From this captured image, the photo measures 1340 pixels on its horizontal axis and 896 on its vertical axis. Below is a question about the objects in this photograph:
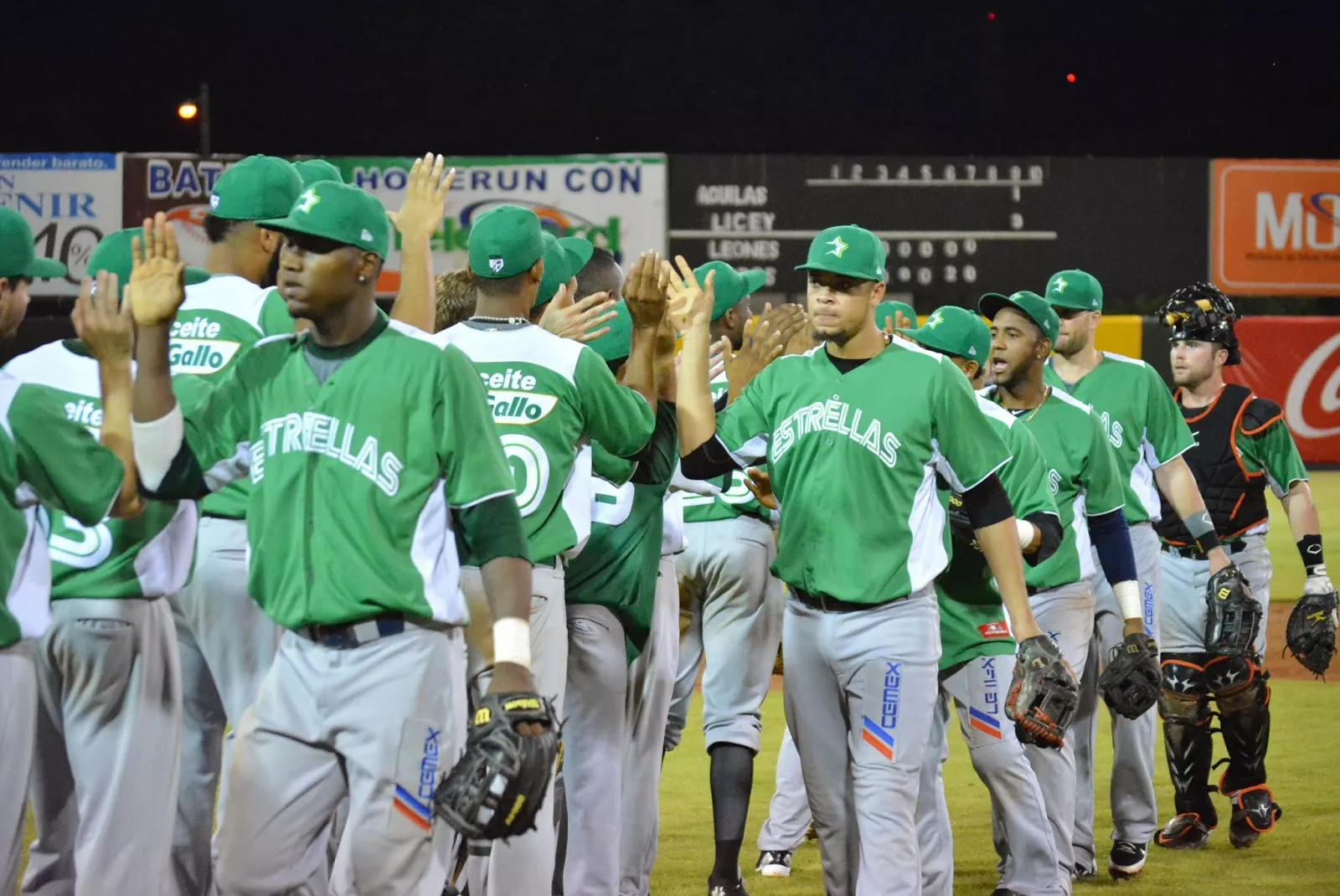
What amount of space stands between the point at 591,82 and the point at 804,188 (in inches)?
390

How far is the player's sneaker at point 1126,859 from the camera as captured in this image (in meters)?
6.57

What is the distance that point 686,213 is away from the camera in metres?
21.1

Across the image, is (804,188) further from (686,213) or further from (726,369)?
(726,369)

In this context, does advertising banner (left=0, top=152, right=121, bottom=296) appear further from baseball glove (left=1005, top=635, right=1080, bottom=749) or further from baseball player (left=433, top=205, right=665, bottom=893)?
baseball glove (left=1005, top=635, right=1080, bottom=749)

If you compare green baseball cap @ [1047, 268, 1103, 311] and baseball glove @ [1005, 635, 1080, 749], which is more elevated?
green baseball cap @ [1047, 268, 1103, 311]

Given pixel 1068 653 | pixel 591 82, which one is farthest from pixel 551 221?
pixel 1068 653

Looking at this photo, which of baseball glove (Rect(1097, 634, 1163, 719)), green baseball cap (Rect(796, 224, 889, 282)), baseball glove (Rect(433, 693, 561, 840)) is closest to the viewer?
baseball glove (Rect(433, 693, 561, 840))

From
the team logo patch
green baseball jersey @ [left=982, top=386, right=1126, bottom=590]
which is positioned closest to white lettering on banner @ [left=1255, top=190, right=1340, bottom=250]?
green baseball jersey @ [left=982, top=386, right=1126, bottom=590]

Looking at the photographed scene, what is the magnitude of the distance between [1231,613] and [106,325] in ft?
16.4

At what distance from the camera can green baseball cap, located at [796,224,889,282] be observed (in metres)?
4.95

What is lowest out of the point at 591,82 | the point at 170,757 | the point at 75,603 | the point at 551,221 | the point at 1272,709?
the point at 1272,709

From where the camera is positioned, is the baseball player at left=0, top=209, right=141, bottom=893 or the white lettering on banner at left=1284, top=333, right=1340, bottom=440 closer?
the baseball player at left=0, top=209, right=141, bottom=893

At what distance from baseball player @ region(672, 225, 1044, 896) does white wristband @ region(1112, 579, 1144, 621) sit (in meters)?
1.36

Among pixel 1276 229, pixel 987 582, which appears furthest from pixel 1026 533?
pixel 1276 229
